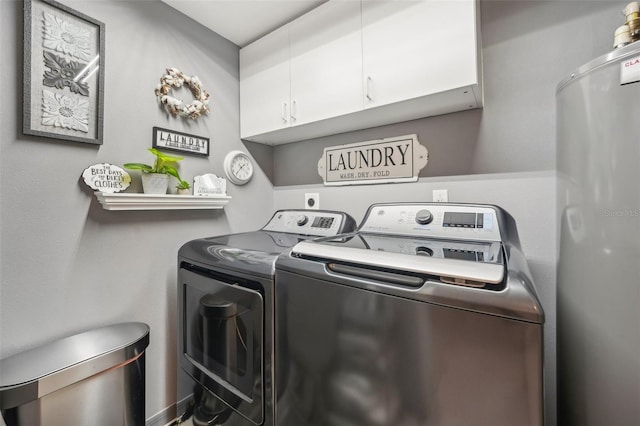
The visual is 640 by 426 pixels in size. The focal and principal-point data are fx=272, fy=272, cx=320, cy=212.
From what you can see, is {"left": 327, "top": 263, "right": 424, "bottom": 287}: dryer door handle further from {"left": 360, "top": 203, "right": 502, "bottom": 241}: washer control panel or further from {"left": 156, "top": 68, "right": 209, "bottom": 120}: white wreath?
{"left": 156, "top": 68, "right": 209, "bottom": 120}: white wreath

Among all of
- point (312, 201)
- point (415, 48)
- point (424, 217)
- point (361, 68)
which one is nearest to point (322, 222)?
point (312, 201)

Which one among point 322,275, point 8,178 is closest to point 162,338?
point 8,178

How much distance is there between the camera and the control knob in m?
1.21

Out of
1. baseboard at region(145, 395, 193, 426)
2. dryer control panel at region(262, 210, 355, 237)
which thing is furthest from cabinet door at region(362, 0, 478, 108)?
baseboard at region(145, 395, 193, 426)

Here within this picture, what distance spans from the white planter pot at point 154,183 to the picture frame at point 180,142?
0.21m

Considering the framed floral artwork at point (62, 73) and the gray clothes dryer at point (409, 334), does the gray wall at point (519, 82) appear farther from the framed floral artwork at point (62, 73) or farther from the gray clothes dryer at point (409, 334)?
the framed floral artwork at point (62, 73)

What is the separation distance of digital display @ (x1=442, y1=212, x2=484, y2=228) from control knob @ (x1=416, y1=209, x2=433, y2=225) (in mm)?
61

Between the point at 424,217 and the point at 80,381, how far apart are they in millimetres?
1529

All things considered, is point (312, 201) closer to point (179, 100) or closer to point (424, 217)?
point (424, 217)

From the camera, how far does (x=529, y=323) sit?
0.54m

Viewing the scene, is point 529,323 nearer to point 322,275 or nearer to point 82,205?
point 322,275

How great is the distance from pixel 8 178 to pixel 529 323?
1752 mm

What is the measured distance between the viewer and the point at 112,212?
1.36 m

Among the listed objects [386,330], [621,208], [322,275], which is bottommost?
[386,330]
